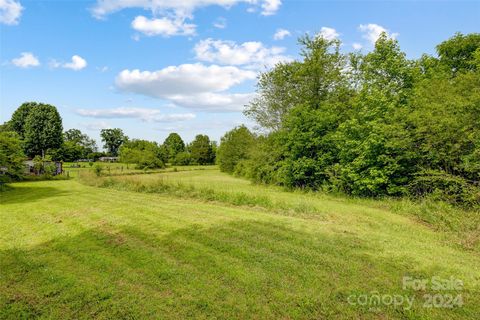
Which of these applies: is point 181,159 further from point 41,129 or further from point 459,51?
point 459,51

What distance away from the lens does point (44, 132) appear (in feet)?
134

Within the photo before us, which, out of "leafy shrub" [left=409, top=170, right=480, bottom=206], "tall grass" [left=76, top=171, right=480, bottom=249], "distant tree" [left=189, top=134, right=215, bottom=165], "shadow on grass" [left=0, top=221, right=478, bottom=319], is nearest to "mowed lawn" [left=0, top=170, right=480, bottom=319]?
"shadow on grass" [left=0, top=221, right=478, bottom=319]

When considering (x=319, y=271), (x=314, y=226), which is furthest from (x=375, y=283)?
(x=314, y=226)

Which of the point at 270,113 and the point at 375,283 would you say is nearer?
the point at 375,283

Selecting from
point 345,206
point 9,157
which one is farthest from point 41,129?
point 345,206

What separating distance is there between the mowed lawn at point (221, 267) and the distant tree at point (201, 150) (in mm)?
52234

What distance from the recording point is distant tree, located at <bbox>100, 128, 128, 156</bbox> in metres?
85.1

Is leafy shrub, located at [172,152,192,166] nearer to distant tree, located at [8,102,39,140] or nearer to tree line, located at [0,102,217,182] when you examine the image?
tree line, located at [0,102,217,182]

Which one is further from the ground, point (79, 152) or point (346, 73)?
point (346, 73)

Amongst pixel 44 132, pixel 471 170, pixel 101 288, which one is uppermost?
pixel 44 132

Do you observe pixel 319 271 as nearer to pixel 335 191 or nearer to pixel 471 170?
pixel 471 170

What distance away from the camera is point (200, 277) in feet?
15.5

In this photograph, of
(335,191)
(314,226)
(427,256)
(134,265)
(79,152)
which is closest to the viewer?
(134,265)

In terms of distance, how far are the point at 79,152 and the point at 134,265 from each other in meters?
61.9
